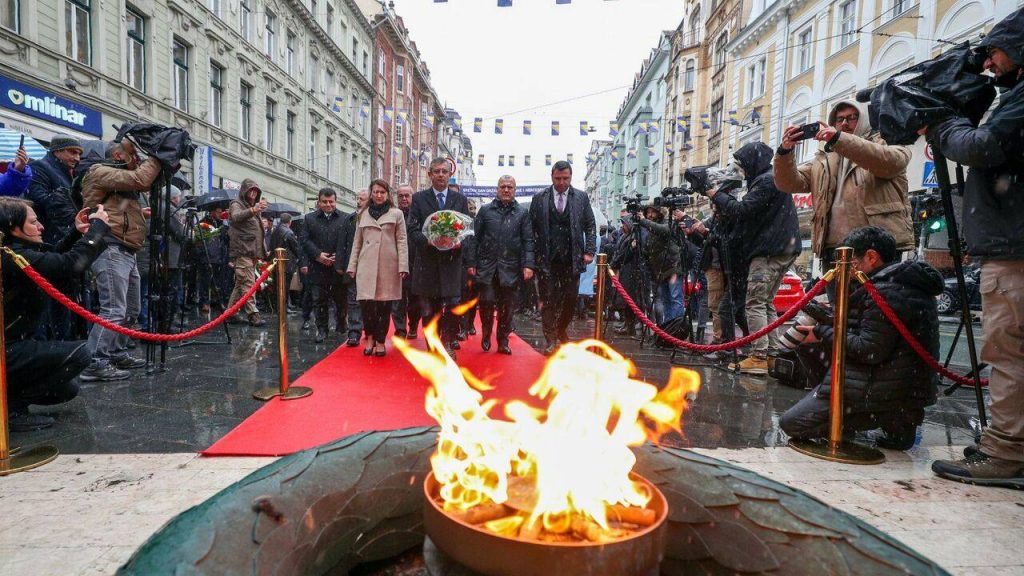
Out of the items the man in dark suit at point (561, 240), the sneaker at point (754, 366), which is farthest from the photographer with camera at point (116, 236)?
the sneaker at point (754, 366)

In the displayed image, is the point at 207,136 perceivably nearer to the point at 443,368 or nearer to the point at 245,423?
the point at 245,423

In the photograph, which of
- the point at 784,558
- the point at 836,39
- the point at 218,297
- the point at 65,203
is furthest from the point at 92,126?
the point at 836,39

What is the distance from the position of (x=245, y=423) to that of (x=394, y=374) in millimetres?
1596

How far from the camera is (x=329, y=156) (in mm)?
27953

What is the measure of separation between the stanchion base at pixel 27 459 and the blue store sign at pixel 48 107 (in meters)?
10.7

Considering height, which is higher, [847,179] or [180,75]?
[180,75]

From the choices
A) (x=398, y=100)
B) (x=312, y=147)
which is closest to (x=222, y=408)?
(x=312, y=147)

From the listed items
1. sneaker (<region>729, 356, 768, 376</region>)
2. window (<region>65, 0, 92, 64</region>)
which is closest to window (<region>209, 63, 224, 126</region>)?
window (<region>65, 0, 92, 64</region>)

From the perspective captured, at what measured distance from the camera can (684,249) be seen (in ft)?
21.4

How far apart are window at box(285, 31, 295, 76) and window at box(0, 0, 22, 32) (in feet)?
42.3

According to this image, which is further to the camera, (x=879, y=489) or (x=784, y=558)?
(x=879, y=489)

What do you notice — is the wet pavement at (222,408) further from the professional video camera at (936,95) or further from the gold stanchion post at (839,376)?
the professional video camera at (936,95)

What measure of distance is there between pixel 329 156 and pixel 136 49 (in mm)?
13916

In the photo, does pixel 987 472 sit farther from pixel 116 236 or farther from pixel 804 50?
pixel 804 50
